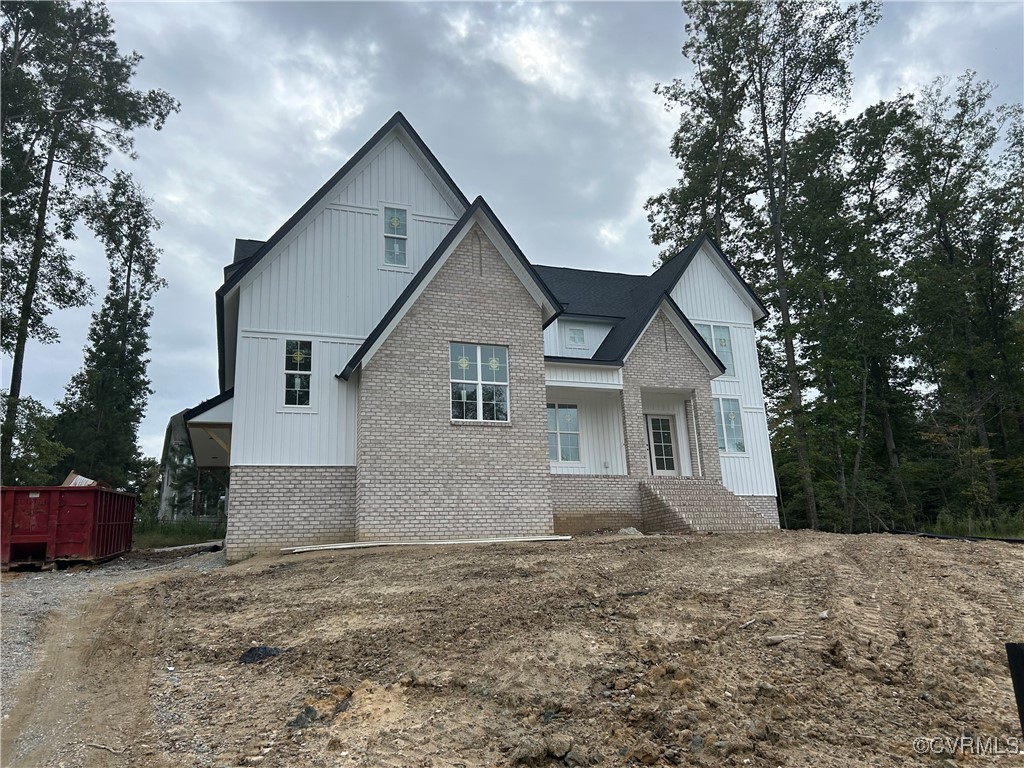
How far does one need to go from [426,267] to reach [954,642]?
36.5 ft

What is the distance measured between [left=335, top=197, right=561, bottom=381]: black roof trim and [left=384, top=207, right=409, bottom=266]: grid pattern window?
2.09 ft

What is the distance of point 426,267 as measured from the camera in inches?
541

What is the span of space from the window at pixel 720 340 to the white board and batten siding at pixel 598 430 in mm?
4433

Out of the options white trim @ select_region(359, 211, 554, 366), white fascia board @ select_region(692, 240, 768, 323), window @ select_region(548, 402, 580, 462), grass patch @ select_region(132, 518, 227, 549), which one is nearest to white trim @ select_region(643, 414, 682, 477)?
window @ select_region(548, 402, 580, 462)

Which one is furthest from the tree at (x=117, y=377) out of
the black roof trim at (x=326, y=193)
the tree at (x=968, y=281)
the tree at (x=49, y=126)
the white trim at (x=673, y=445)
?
the tree at (x=968, y=281)

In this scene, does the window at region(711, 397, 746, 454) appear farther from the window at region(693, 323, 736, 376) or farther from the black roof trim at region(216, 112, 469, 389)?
the black roof trim at region(216, 112, 469, 389)

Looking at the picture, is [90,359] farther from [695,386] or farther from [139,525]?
[695,386]

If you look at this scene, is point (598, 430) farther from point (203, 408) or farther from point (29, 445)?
point (29, 445)

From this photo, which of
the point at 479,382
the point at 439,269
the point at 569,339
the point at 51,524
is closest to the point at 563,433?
the point at 569,339

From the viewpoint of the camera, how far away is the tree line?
25.1 meters

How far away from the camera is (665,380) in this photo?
17.6m

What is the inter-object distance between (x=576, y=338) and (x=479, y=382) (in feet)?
22.4

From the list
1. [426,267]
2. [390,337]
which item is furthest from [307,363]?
[426,267]

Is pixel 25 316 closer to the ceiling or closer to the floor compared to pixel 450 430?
closer to the ceiling
